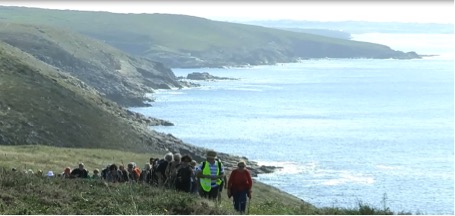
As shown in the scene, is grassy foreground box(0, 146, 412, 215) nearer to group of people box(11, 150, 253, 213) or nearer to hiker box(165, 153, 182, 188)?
group of people box(11, 150, 253, 213)

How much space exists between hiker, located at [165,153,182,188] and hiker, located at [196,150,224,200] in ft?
2.00

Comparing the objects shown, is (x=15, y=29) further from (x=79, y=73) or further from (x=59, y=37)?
(x=79, y=73)

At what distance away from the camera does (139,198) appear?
596 inches

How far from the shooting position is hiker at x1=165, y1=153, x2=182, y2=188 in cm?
1842

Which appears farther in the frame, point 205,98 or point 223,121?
point 205,98

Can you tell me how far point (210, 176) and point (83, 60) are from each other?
6189 inches

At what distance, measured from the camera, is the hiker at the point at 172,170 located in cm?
1842

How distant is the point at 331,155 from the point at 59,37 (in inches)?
3954

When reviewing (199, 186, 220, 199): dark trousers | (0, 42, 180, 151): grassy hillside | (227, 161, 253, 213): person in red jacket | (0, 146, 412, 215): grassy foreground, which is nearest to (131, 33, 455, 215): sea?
(0, 42, 180, 151): grassy hillside

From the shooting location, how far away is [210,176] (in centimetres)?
1817

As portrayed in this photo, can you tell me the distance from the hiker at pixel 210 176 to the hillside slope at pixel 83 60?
133m

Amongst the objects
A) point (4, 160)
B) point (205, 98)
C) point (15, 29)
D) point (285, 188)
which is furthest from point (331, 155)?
point (15, 29)

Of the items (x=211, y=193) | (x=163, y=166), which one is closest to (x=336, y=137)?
(x=163, y=166)

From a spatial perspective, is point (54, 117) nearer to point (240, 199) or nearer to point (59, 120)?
point (59, 120)
